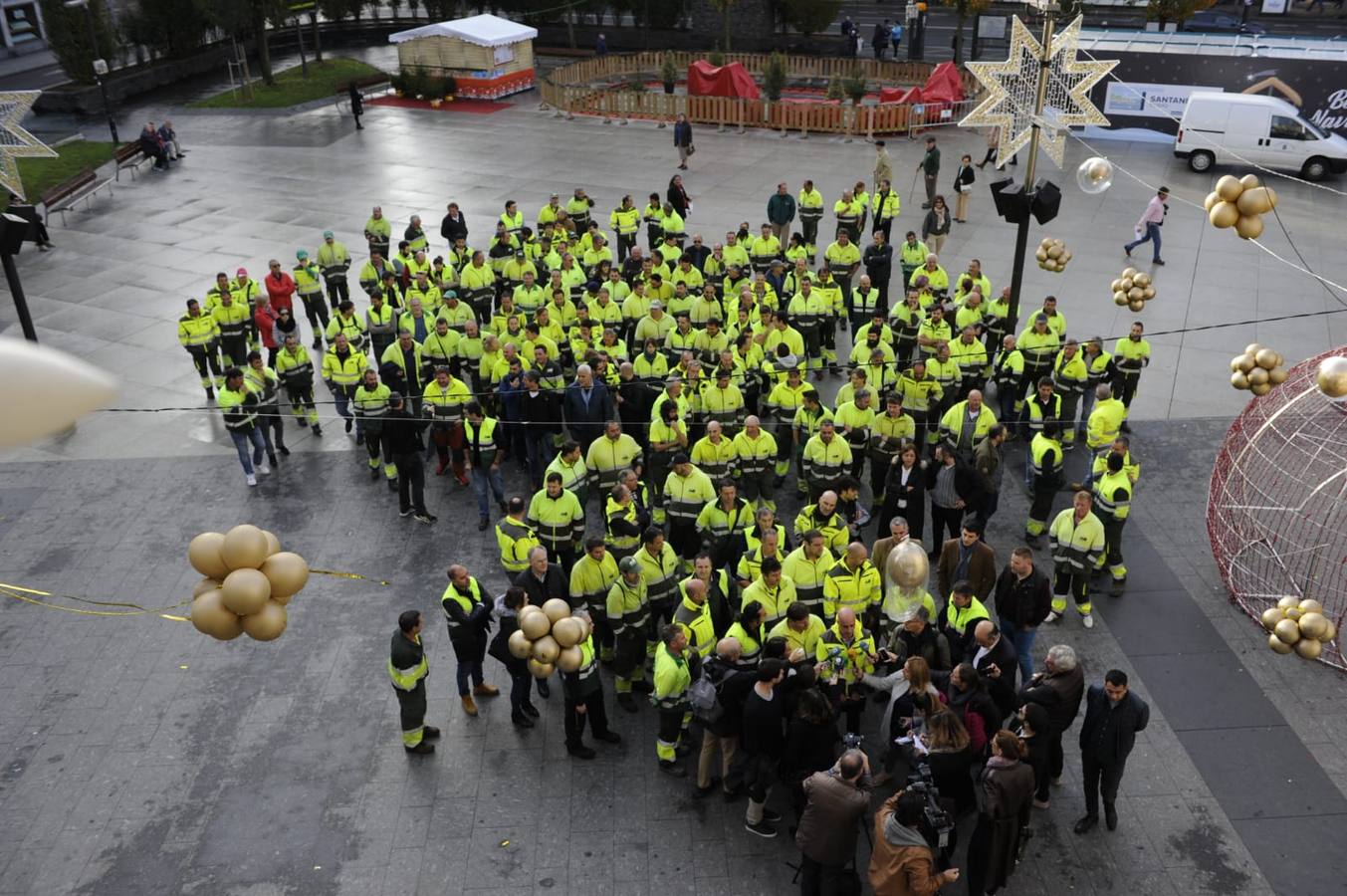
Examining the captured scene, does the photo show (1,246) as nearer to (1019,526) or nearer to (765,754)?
(765,754)

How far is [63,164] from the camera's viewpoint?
2781cm

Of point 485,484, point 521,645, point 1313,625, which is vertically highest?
point 1313,625

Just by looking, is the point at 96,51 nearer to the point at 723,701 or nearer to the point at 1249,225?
the point at 723,701

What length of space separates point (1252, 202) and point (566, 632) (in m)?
5.41

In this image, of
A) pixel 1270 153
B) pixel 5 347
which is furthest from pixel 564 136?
pixel 5 347

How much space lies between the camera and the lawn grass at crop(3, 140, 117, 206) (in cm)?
2602

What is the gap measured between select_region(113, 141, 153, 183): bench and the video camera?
26230mm

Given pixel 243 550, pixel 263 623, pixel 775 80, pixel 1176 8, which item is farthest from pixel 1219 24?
pixel 263 623

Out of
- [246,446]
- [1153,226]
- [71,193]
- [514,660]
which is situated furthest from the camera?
[71,193]

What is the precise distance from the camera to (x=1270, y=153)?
23.8 meters

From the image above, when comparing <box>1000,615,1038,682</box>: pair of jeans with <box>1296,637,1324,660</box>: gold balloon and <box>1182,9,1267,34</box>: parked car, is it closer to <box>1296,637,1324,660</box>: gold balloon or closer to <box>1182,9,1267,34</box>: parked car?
<box>1296,637,1324,660</box>: gold balloon

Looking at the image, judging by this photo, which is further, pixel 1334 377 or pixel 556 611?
pixel 556 611

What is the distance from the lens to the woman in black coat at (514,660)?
27.8 feet

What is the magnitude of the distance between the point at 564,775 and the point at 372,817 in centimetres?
151
